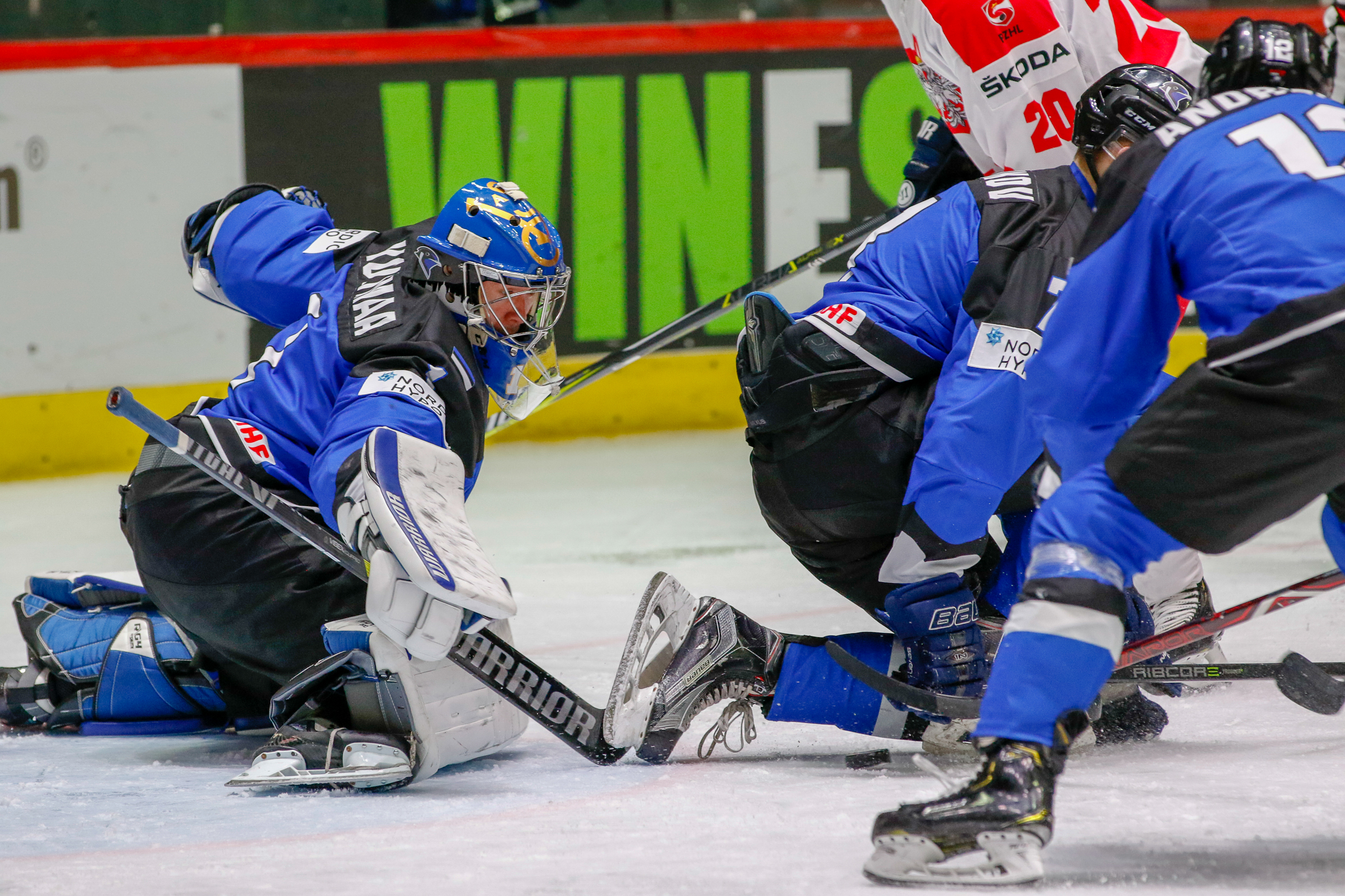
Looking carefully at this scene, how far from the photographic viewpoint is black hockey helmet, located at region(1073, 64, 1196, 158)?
2504 millimetres

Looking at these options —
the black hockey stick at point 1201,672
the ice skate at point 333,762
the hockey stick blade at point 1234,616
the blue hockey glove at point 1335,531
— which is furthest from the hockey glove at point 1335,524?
the ice skate at point 333,762

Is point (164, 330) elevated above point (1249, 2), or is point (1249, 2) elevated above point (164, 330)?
point (1249, 2)

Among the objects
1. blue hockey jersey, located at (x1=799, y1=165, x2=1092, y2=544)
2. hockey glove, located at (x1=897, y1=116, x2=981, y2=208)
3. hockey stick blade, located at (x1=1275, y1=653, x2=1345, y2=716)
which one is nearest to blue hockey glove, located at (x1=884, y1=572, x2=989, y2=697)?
blue hockey jersey, located at (x1=799, y1=165, x2=1092, y2=544)

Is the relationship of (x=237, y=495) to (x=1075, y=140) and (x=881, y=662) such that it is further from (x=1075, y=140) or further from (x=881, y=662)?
(x=1075, y=140)

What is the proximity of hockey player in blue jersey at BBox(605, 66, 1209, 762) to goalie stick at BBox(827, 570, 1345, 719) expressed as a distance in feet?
0.43

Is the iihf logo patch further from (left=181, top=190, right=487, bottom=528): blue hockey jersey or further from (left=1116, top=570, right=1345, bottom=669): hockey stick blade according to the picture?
(left=1116, top=570, right=1345, bottom=669): hockey stick blade

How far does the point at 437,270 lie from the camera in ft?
9.65

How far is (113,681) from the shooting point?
3111 mm

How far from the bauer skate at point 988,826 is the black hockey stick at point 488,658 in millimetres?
890

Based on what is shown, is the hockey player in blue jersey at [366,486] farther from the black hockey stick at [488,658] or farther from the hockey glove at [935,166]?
the hockey glove at [935,166]

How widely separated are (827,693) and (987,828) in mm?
889

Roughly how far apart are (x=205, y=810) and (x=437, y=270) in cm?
99

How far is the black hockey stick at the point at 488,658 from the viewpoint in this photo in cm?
270

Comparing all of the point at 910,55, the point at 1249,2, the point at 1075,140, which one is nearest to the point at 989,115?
the point at 910,55
